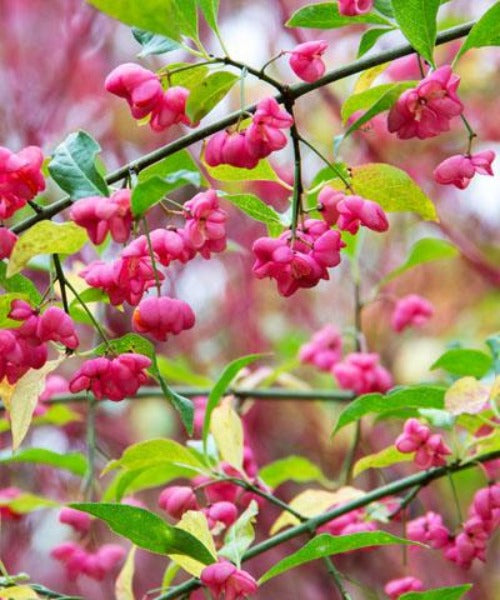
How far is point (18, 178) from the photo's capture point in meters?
0.78

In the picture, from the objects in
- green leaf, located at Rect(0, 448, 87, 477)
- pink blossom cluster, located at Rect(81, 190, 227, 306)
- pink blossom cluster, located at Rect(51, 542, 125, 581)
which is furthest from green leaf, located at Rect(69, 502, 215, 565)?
pink blossom cluster, located at Rect(51, 542, 125, 581)

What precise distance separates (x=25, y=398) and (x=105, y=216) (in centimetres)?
23

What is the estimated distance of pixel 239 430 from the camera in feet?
3.74

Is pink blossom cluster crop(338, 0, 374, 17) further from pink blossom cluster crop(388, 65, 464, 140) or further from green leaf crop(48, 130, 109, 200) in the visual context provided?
green leaf crop(48, 130, 109, 200)

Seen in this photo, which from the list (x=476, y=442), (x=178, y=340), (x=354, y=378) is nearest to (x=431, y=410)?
(x=476, y=442)

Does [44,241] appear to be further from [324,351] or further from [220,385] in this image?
[324,351]

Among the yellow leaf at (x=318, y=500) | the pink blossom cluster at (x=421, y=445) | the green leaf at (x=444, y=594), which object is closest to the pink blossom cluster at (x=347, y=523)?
the yellow leaf at (x=318, y=500)

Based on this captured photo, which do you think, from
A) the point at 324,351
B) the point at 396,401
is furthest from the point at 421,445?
the point at 324,351

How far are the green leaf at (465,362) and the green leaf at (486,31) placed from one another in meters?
0.36

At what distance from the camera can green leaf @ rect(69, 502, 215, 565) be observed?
83 centimetres

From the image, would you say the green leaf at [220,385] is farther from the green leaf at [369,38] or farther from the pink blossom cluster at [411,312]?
the pink blossom cluster at [411,312]

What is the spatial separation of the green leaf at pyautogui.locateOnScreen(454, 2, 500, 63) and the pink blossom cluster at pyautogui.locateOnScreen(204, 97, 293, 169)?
6.2 inches

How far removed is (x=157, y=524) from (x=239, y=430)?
0.97 feet

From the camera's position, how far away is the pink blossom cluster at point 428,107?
81 cm
